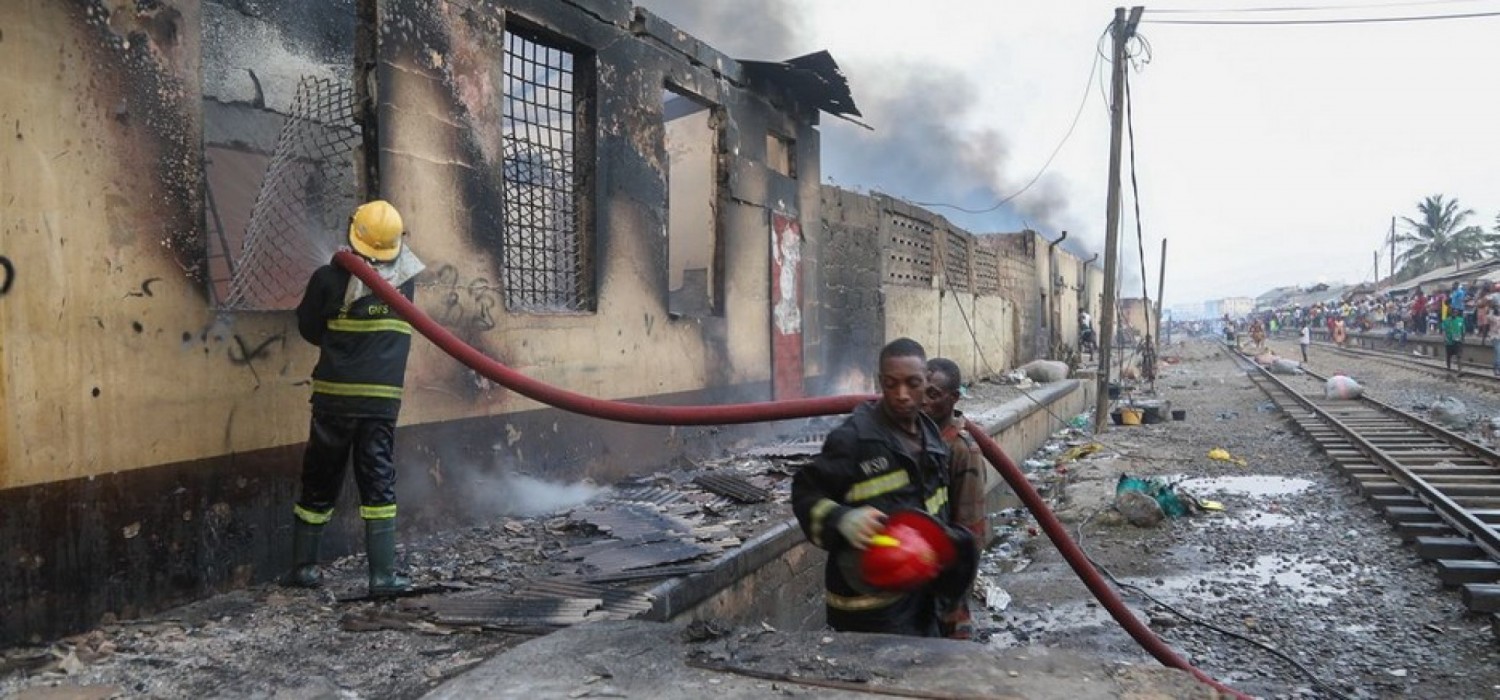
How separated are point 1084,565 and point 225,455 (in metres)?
3.89

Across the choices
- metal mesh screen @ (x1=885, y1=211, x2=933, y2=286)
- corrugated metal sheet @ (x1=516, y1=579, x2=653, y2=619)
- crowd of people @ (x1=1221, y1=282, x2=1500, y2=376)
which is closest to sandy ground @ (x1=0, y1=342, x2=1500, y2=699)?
corrugated metal sheet @ (x1=516, y1=579, x2=653, y2=619)

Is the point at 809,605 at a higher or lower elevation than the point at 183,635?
lower

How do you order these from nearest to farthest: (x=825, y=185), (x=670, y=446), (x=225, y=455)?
(x=225, y=455) < (x=670, y=446) < (x=825, y=185)

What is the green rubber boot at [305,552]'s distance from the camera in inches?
157

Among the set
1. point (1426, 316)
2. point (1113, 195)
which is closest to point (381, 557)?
point (1113, 195)

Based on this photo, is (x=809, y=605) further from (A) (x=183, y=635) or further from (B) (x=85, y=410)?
(B) (x=85, y=410)

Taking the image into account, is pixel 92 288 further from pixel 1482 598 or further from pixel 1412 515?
pixel 1412 515

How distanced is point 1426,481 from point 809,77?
754 centimetres

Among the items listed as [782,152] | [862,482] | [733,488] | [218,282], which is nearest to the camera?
[862,482]

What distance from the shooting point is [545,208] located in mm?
6387

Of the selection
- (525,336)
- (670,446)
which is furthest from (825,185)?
(525,336)

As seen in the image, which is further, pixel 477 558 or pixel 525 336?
pixel 525 336

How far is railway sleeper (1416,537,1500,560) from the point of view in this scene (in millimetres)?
6059

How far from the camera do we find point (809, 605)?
5883 millimetres
